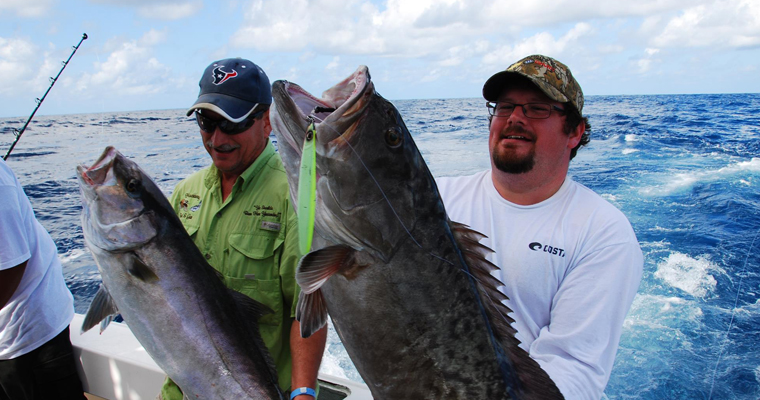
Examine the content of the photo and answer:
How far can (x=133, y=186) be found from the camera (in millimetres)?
1865

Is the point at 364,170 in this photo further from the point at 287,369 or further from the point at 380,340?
the point at 287,369

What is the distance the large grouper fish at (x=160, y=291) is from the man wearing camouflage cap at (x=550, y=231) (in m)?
1.17

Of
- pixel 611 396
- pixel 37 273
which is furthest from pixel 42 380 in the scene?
pixel 611 396

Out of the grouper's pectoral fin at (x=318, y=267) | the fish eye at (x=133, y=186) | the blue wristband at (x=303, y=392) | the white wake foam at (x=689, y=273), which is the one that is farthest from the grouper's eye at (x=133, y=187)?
the white wake foam at (x=689, y=273)

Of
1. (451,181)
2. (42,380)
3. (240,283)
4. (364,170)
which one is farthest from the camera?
(42,380)

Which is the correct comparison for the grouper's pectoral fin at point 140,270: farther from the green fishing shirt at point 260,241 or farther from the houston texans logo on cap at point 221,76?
the houston texans logo on cap at point 221,76

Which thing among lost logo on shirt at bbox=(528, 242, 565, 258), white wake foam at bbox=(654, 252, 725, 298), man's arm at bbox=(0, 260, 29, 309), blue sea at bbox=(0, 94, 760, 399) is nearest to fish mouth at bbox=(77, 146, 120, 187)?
man's arm at bbox=(0, 260, 29, 309)

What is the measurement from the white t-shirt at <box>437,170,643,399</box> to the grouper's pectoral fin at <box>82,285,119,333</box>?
5.32 ft

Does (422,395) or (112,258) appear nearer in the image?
(422,395)

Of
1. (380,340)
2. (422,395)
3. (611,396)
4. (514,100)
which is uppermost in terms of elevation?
(514,100)

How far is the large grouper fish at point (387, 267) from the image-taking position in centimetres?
138

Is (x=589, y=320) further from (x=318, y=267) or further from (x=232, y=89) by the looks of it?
(x=232, y=89)

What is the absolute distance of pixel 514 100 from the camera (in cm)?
240

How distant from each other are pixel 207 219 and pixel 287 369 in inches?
32.0
